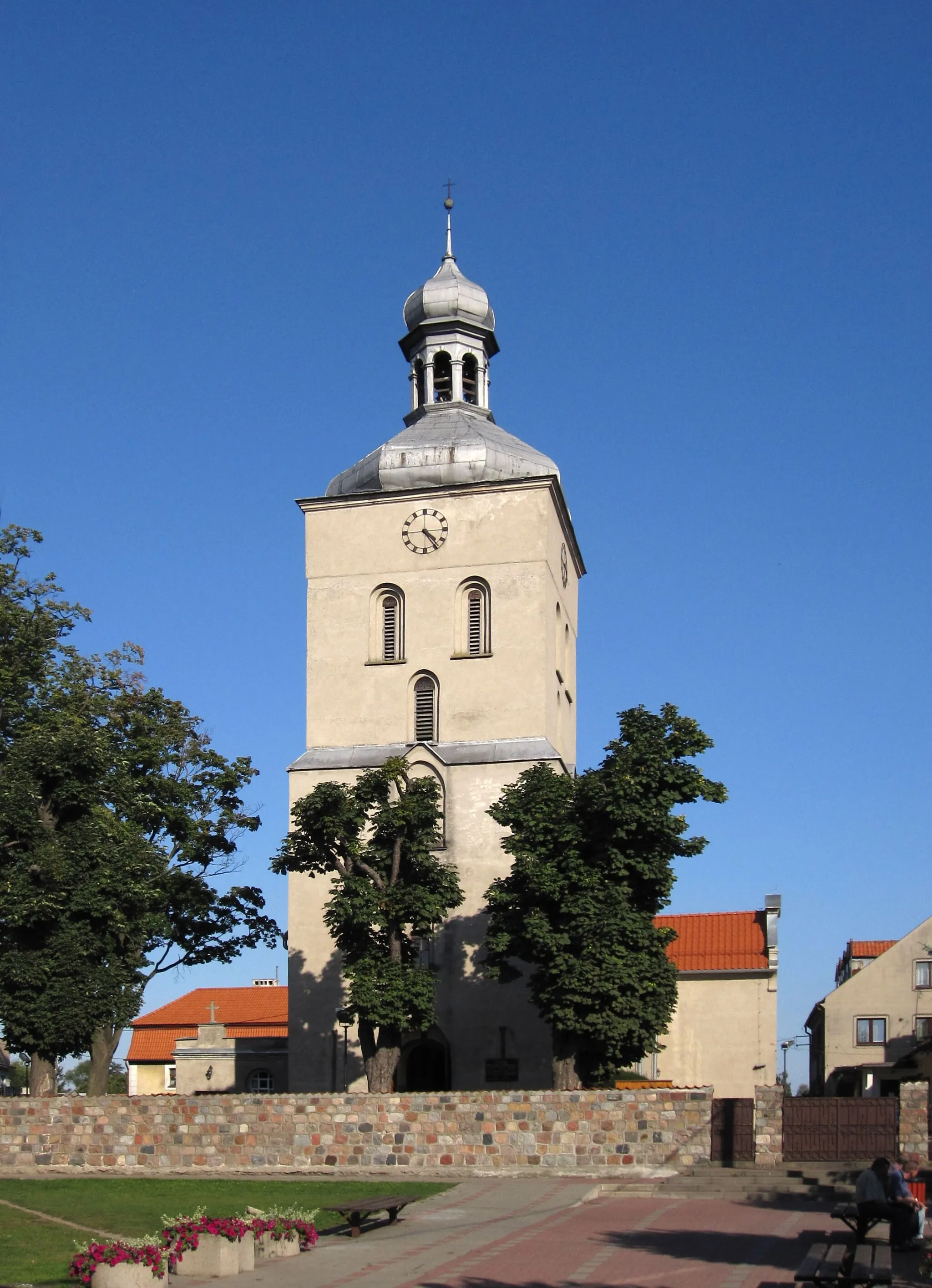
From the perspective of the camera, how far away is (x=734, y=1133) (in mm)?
26109

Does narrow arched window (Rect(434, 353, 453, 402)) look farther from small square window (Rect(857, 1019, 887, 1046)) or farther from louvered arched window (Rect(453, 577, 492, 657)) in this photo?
small square window (Rect(857, 1019, 887, 1046))

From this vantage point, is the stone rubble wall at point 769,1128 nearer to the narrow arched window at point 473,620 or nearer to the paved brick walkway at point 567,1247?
the paved brick walkway at point 567,1247

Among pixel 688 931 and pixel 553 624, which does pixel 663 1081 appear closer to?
pixel 688 931

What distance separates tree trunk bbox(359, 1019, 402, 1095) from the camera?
30.2 m

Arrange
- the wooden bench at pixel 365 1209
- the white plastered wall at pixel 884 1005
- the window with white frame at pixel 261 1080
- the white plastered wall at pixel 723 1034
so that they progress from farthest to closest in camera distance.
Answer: the white plastered wall at pixel 884 1005 → the window with white frame at pixel 261 1080 → the white plastered wall at pixel 723 1034 → the wooden bench at pixel 365 1209

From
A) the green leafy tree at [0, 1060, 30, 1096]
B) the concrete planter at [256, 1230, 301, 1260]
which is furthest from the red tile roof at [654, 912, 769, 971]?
the green leafy tree at [0, 1060, 30, 1096]

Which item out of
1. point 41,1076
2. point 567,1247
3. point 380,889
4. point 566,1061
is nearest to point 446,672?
point 380,889

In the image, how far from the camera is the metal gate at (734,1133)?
26.0m

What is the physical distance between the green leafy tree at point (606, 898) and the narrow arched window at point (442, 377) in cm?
1475

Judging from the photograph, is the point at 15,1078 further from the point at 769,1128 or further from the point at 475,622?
the point at 769,1128

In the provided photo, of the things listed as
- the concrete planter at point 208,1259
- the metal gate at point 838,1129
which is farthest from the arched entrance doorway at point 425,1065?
the concrete planter at point 208,1259

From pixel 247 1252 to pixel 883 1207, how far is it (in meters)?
6.86

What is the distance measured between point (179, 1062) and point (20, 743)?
17.6 meters

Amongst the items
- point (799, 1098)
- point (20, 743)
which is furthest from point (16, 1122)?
point (799, 1098)
